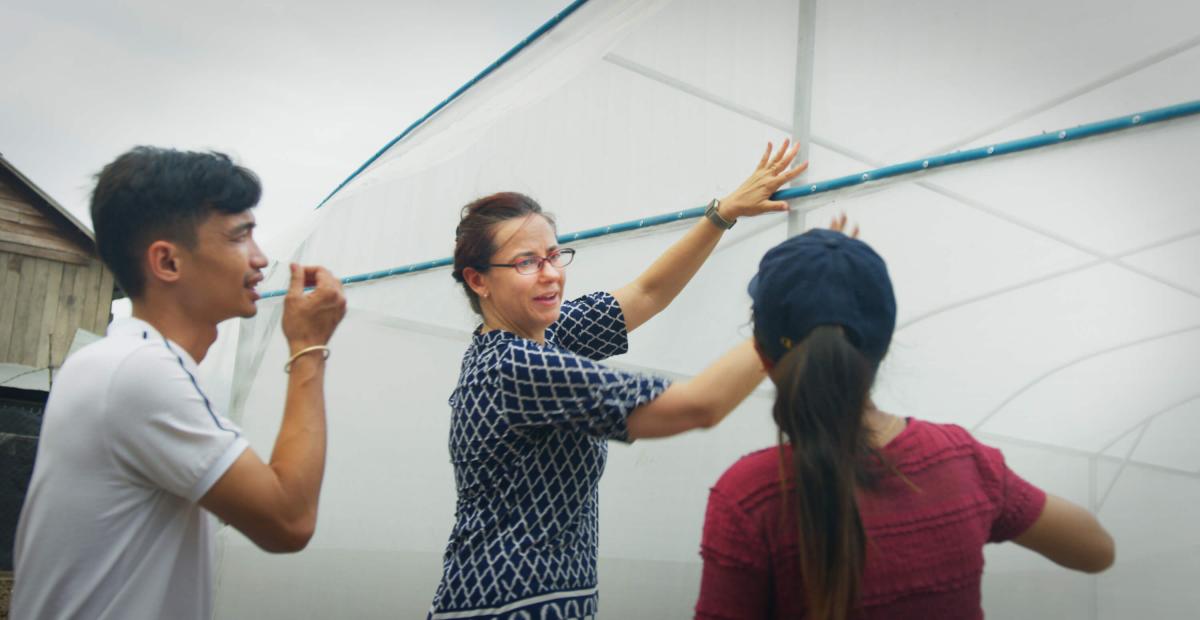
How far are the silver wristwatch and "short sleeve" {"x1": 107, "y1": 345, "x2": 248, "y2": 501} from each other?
134cm

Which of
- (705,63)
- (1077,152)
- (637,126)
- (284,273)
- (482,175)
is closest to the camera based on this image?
(1077,152)

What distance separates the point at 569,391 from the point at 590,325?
0.67 metres

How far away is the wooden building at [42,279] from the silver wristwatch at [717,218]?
38.5 ft

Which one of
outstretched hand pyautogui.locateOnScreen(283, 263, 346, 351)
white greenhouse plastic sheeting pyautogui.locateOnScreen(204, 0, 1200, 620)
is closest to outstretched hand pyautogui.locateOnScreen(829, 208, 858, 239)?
white greenhouse plastic sheeting pyautogui.locateOnScreen(204, 0, 1200, 620)

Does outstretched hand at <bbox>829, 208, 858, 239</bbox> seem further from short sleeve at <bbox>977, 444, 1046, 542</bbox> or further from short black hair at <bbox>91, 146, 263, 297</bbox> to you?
short black hair at <bbox>91, 146, 263, 297</bbox>

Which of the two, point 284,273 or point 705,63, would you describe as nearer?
point 705,63

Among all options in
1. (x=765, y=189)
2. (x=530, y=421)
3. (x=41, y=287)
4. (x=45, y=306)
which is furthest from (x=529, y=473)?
(x=41, y=287)

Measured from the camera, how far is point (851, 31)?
89.3 inches

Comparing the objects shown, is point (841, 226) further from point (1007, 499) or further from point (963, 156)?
point (1007, 499)

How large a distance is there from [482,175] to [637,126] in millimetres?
905

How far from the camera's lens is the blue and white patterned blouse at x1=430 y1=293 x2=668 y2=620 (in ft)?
5.17

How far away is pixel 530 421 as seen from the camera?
1.63m

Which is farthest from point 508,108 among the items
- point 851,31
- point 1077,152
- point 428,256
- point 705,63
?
point 1077,152

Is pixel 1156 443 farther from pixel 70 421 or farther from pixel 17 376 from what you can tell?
pixel 17 376
